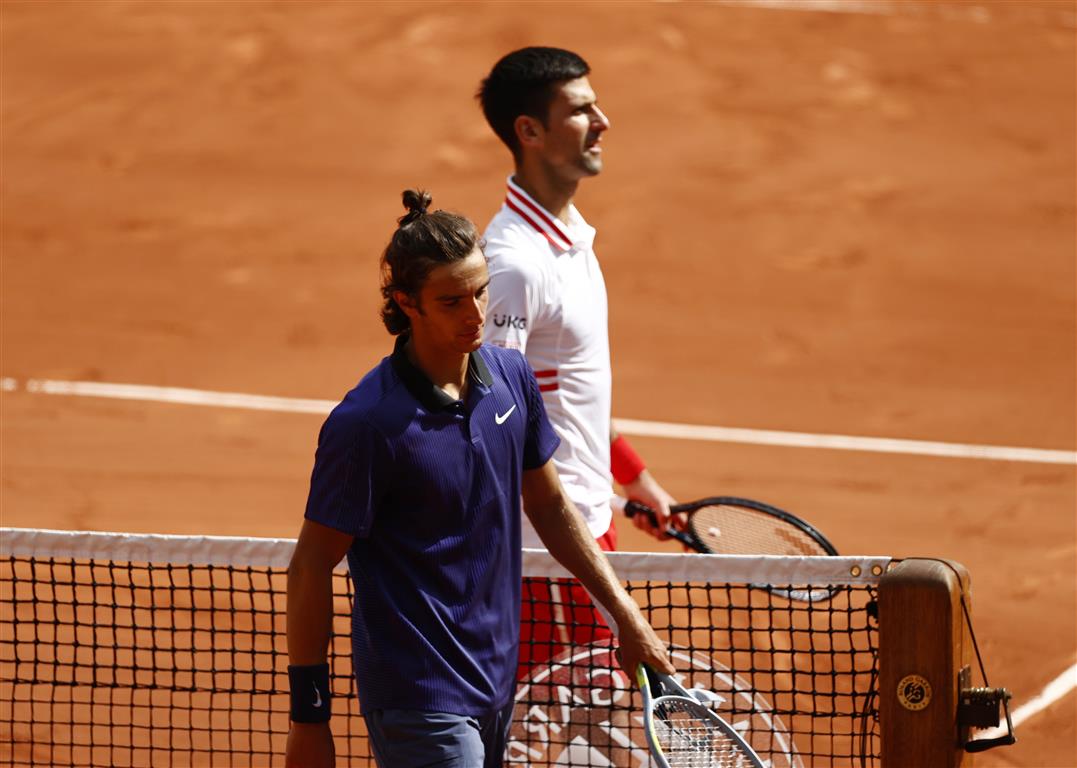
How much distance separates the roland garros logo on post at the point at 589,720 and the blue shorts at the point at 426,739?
1.13 metres

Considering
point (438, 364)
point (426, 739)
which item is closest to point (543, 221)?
point (438, 364)

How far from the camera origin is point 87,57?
12125 mm

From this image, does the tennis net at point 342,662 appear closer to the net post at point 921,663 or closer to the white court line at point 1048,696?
the net post at point 921,663

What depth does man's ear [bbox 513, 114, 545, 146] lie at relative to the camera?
4.74m

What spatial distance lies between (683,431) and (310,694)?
228 inches

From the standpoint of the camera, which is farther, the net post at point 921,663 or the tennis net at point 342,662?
the tennis net at point 342,662

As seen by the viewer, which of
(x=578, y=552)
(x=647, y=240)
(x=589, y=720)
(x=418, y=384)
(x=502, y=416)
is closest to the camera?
(x=418, y=384)

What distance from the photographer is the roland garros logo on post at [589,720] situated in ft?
14.6

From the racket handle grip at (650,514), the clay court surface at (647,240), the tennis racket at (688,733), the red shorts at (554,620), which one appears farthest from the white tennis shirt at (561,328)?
the clay court surface at (647,240)

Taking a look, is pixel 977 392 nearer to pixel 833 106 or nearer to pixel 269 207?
Result: pixel 833 106

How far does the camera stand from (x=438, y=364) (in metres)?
3.29

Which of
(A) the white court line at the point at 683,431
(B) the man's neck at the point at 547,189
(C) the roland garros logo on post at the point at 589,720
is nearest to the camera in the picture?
(C) the roland garros logo on post at the point at 589,720

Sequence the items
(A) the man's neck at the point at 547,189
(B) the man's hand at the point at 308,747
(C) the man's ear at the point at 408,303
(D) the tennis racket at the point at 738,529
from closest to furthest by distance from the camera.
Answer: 1. (B) the man's hand at the point at 308,747
2. (C) the man's ear at the point at 408,303
3. (A) the man's neck at the point at 547,189
4. (D) the tennis racket at the point at 738,529

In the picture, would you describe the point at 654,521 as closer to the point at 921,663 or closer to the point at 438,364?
the point at 921,663
